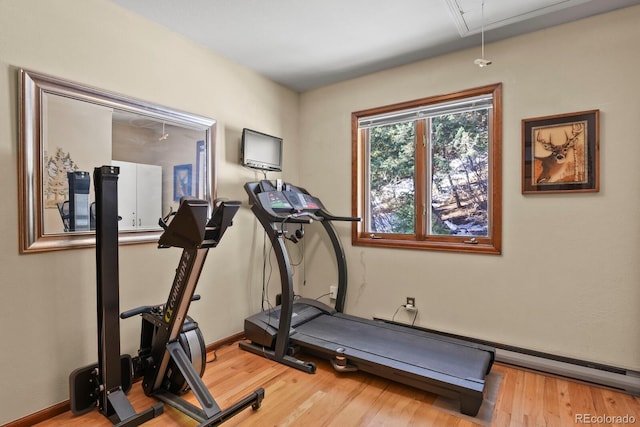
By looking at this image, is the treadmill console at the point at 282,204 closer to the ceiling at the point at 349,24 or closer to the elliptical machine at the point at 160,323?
the elliptical machine at the point at 160,323

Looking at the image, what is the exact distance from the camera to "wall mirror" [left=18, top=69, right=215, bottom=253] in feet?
5.94

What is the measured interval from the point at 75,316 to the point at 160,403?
0.76 meters

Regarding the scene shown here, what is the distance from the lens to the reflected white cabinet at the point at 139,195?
2.21m

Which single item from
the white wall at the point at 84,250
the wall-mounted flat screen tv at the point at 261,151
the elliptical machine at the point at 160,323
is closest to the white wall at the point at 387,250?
the white wall at the point at 84,250

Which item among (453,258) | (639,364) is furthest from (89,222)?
(639,364)

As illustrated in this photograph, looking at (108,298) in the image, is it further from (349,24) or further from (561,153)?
(561,153)

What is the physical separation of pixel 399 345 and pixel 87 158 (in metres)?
2.53

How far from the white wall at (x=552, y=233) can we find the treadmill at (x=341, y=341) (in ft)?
1.31

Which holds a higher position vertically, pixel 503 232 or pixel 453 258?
pixel 503 232

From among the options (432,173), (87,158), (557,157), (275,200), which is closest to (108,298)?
(87,158)

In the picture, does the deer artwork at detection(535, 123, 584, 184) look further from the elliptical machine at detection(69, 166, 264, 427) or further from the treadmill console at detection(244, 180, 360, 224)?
the elliptical machine at detection(69, 166, 264, 427)

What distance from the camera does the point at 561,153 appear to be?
7.72 feet

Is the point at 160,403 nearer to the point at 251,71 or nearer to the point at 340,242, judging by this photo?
the point at 340,242

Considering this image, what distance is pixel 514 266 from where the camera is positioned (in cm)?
253
